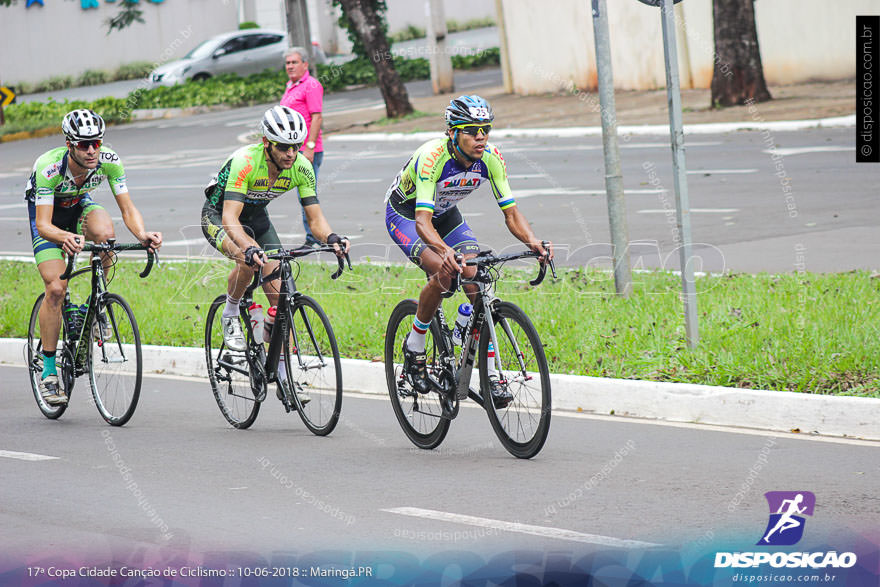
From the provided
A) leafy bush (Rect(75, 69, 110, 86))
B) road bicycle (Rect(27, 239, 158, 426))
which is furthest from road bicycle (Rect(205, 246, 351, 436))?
leafy bush (Rect(75, 69, 110, 86))

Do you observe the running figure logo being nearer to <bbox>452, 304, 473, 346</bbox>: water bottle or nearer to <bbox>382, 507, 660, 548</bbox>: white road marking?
<bbox>382, 507, 660, 548</bbox>: white road marking

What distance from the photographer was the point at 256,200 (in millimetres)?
8445

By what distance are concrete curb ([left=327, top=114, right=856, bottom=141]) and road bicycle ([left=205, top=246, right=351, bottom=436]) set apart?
1741 centimetres

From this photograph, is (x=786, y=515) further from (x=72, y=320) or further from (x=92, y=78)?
(x=92, y=78)

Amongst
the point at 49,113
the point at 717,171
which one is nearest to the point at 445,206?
the point at 717,171

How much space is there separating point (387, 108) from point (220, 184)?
2579cm

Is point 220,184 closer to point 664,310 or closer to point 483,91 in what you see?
point 664,310

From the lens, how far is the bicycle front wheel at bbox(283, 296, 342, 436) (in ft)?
26.5

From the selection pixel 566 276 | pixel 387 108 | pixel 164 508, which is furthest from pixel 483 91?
pixel 164 508

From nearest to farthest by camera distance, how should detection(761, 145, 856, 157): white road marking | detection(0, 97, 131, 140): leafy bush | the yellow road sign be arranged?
detection(761, 145, 856, 157): white road marking, the yellow road sign, detection(0, 97, 131, 140): leafy bush

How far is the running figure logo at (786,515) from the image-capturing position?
5.64 m

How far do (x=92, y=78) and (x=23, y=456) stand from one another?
4718 cm

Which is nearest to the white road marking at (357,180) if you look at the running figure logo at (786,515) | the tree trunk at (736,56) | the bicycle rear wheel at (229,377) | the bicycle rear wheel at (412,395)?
the tree trunk at (736,56)

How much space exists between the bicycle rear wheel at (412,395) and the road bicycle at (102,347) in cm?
167
